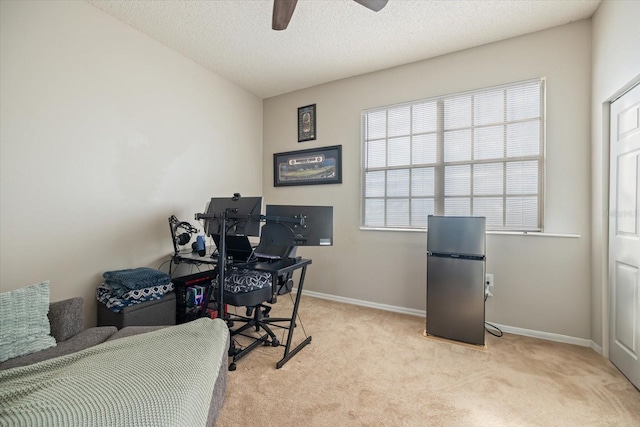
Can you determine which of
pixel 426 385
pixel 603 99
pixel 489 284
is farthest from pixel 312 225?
pixel 603 99

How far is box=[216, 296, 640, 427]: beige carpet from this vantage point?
157cm

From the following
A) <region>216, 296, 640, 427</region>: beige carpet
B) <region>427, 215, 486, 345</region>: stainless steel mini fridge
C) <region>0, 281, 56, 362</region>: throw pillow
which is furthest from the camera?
<region>427, 215, 486, 345</region>: stainless steel mini fridge

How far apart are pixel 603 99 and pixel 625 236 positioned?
3.69 ft

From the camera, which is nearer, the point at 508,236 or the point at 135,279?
the point at 135,279

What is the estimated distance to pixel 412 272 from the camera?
124 inches

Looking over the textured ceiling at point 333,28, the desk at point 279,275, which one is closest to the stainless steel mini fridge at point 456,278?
the desk at point 279,275

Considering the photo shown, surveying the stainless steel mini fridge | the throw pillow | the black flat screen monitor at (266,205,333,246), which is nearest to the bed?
the throw pillow

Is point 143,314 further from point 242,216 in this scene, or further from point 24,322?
point 242,216

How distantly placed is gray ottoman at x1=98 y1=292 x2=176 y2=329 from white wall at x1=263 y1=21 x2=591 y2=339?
1.94 meters

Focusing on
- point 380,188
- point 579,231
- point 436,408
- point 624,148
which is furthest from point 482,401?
point 380,188

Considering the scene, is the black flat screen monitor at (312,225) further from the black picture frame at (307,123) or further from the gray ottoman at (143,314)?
the black picture frame at (307,123)

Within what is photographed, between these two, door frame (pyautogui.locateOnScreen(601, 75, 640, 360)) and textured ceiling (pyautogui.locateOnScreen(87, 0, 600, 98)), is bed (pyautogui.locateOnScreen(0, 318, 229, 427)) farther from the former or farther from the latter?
door frame (pyautogui.locateOnScreen(601, 75, 640, 360))

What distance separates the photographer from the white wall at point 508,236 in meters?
2.45

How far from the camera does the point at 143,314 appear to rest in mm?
2197
